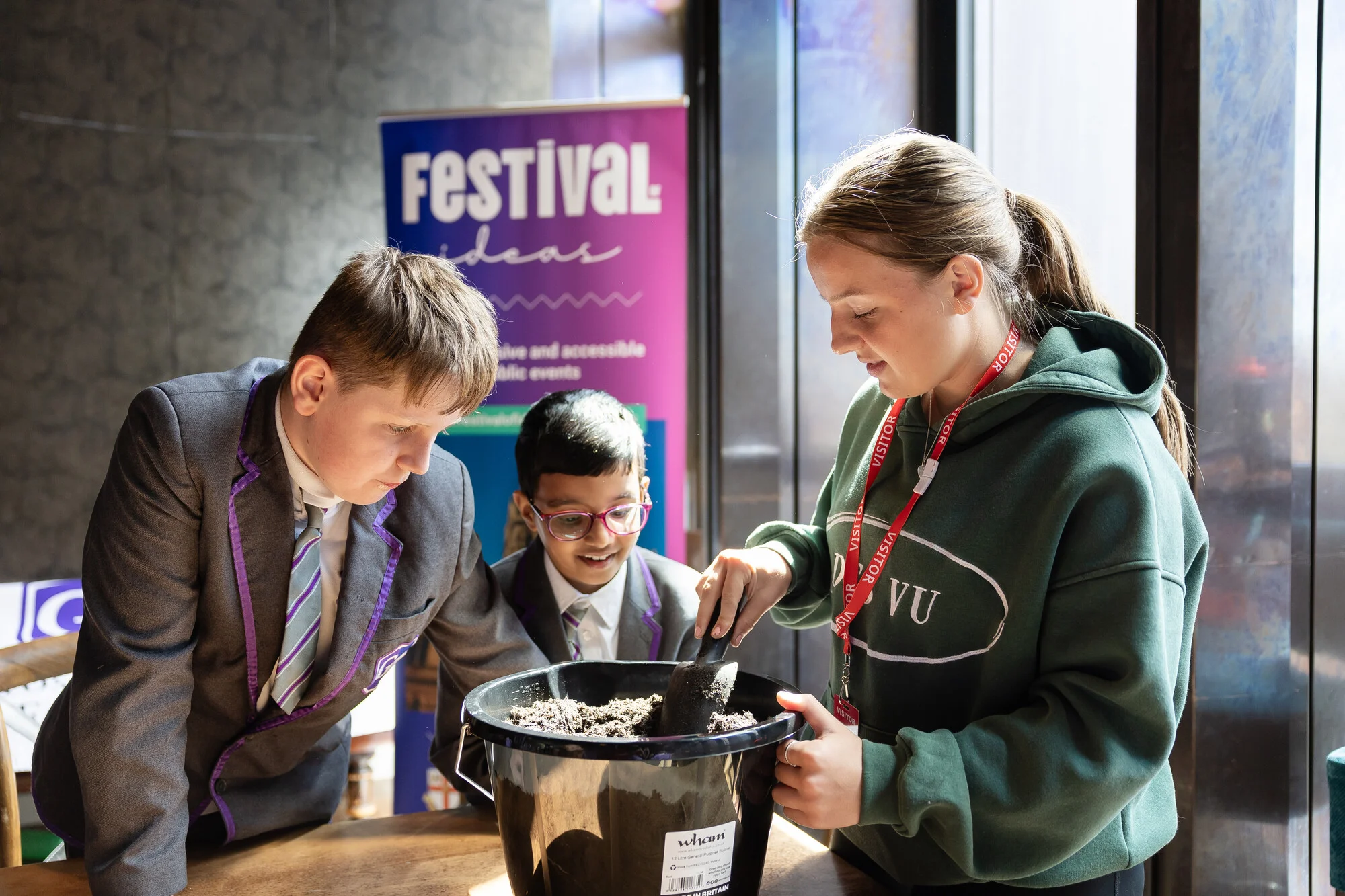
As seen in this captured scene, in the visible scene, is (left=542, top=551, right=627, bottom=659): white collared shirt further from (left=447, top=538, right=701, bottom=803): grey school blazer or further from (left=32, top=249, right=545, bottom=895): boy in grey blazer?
(left=32, top=249, right=545, bottom=895): boy in grey blazer

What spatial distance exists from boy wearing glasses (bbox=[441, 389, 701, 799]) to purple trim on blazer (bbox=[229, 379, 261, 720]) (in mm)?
468

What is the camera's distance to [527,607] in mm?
1631

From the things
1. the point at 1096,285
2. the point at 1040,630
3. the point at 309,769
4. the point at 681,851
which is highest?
the point at 1096,285

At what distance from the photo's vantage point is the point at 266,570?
47.8 inches

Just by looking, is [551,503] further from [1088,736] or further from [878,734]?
[1088,736]

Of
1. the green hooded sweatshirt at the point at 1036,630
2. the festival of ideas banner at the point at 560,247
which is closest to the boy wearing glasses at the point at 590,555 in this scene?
the green hooded sweatshirt at the point at 1036,630

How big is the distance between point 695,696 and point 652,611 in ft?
2.21

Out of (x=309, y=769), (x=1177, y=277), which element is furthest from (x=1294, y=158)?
(x=309, y=769)

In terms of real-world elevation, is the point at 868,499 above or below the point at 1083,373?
below

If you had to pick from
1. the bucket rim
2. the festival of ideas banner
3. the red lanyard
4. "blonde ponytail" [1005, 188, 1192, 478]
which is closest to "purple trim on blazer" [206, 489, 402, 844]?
the bucket rim

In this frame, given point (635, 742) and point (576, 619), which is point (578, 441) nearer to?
point (576, 619)

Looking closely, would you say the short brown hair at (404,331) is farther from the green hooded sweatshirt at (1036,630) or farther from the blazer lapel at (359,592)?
the green hooded sweatshirt at (1036,630)

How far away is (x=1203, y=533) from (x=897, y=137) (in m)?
0.51

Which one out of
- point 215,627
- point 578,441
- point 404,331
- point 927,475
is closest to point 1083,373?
point 927,475
